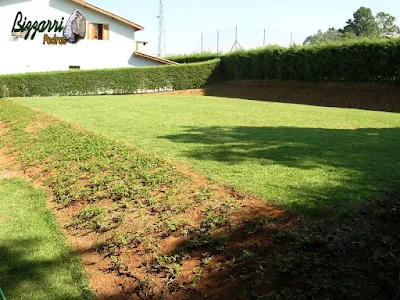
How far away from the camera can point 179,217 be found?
532cm

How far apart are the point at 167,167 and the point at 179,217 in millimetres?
1777

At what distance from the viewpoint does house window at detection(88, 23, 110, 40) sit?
35.1m

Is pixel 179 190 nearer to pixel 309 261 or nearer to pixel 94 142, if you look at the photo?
pixel 309 261

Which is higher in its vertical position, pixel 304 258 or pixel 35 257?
pixel 304 258

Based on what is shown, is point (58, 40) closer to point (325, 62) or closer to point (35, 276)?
point (325, 62)

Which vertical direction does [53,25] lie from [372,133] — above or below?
above

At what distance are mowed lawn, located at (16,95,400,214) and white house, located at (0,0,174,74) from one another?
21.1 meters

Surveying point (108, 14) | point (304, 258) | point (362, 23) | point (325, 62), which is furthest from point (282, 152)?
point (362, 23)

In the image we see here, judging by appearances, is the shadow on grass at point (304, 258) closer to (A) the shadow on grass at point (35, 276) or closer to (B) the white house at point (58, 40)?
(A) the shadow on grass at point (35, 276)

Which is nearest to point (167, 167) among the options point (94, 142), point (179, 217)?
point (179, 217)

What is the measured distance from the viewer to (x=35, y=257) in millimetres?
5262

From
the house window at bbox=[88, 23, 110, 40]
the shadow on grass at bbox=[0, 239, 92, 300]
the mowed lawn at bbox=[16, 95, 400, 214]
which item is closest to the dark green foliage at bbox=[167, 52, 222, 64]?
the house window at bbox=[88, 23, 110, 40]

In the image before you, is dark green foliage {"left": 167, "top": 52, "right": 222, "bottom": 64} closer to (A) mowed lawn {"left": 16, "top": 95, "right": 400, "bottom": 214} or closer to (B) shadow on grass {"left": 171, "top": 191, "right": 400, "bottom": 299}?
(A) mowed lawn {"left": 16, "top": 95, "right": 400, "bottom": 214}

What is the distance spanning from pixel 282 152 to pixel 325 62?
19.1 metres
